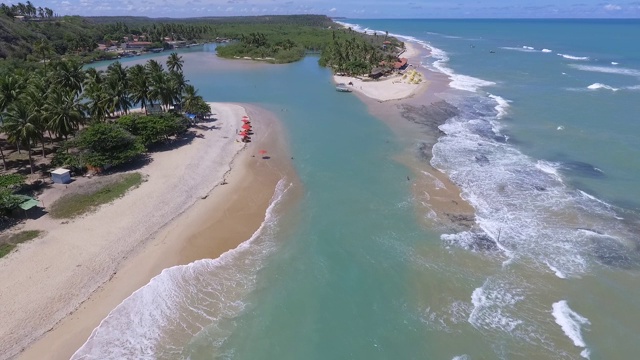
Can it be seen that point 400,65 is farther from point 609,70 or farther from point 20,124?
point 20,124

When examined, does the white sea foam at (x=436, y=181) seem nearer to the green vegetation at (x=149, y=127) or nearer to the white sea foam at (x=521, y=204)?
the white sea foam at (x=521, y=204)

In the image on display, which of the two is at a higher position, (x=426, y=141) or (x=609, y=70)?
(x=609, y=70)

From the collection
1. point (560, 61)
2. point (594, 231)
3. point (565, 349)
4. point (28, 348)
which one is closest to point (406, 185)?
point (594, 231)

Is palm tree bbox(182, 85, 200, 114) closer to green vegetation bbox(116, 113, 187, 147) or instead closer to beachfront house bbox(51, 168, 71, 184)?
green vegetation bbox(116, 113, 187, 147)

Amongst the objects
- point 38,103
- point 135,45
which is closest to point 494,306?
point 38,103

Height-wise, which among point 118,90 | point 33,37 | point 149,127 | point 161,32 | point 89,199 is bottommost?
point 89,199

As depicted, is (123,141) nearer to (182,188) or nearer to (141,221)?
(182,188)
